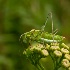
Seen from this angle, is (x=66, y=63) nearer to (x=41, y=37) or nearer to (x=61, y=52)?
(x=61, y=52)

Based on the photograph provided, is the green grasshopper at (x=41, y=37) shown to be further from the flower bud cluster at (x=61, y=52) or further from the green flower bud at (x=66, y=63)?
the green flower bud at (x=66, y=63)

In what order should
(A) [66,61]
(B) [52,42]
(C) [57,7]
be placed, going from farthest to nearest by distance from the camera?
(C) [57,7]
(B) [52,42]
(A) [66,61]

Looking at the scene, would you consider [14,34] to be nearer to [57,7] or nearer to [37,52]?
[57,7]

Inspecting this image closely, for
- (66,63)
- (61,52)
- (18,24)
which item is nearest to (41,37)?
(61,52)

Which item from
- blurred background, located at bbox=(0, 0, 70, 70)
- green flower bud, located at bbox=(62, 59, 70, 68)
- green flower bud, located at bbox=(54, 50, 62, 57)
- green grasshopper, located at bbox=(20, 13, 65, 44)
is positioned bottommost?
green flower bud, located at bbox=(62, 59, 70, 68)

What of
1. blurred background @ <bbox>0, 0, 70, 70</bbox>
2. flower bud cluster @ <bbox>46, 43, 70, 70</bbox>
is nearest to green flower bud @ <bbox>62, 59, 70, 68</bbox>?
flower bud cluster @ <bbox>46, 43, 70, 70</bbox>

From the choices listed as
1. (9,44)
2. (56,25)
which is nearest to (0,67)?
(9,44)

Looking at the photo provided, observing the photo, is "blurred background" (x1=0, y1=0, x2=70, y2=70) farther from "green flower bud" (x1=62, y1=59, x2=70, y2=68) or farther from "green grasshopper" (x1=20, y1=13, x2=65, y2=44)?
"green flower bud" (x1=62, y1=59, x2=70, y2=68)

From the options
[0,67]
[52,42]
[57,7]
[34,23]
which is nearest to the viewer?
[52,42]

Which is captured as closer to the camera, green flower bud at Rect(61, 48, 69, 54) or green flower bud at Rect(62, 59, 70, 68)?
green flower bud at Rect(62, 59, 70, 68)
